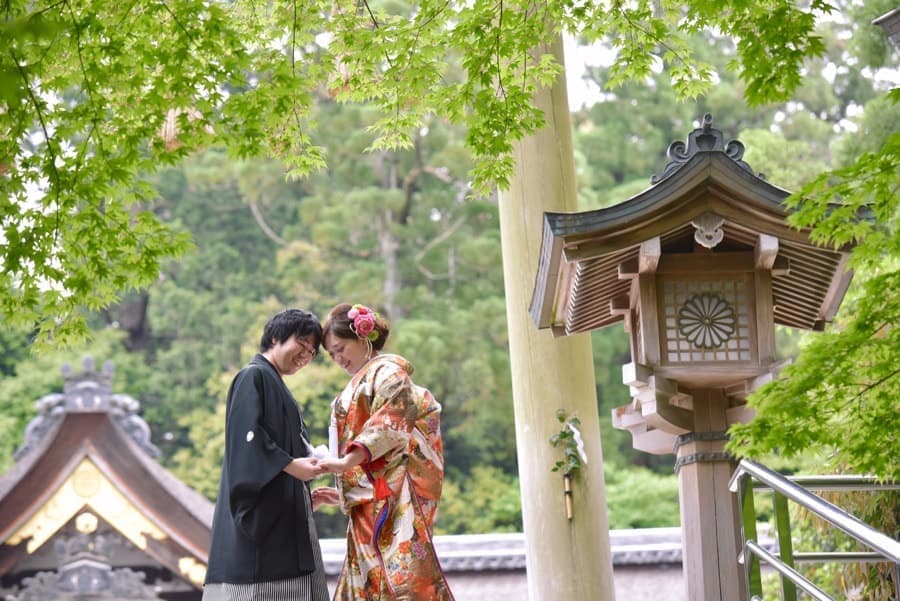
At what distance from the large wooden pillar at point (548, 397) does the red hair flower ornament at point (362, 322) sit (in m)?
1.54

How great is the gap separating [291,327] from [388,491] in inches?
24.8

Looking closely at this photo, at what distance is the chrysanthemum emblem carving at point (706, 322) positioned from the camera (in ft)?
13.7

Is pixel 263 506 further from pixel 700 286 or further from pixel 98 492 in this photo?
pixel 98 492

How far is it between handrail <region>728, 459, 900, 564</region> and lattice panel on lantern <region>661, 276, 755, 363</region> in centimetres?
70

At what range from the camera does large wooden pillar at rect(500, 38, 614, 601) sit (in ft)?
17.7

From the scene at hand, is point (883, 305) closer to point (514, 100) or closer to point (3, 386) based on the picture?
point (514, 100)

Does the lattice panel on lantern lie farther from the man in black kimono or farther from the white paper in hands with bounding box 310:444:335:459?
the man in black kimono

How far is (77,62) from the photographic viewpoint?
3793 mm

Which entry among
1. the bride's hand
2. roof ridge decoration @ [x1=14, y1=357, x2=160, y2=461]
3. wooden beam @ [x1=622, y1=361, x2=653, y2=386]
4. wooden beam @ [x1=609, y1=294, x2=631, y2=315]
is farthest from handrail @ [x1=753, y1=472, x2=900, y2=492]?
roof ridge decoration @ [x1=14, y1=357, x2=160, y2=461]

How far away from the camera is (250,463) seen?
146 inches

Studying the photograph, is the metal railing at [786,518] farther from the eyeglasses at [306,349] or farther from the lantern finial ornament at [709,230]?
the eyeglasses at [306,349]

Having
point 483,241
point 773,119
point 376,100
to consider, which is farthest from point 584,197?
point 376,100

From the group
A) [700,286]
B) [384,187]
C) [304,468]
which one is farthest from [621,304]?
[384,187]

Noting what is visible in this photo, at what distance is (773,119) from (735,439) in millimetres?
16814
